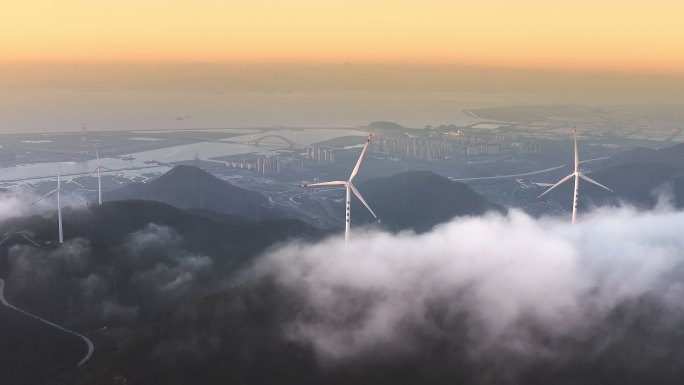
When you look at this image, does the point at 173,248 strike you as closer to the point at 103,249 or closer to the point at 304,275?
the point at 103,249

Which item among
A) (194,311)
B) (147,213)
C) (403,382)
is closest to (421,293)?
(403,382)

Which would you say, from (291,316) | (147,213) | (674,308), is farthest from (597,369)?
(147,213)

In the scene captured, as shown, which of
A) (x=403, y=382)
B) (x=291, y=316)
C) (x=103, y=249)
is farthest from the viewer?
(x=103, y=249)

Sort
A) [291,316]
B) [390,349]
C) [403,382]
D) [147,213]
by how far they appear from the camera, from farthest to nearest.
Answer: [147,213] → [291,316] → [390,349] → [403,382]

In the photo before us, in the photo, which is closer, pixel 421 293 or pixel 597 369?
pixel 597 369

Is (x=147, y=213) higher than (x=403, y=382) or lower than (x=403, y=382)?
higher

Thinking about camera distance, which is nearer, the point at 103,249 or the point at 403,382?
the point at 403,382

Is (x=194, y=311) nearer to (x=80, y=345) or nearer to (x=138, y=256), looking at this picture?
(x=80, y=345)

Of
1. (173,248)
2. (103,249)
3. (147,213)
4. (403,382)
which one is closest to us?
(403,382)

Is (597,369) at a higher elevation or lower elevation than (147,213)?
lower
